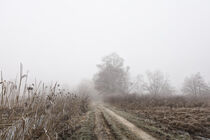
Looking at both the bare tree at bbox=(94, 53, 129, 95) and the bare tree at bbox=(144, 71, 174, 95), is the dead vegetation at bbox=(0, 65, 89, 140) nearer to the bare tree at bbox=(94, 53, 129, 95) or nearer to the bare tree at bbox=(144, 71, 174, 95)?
the bare tree at bbox=(94, 53, 129, 95)

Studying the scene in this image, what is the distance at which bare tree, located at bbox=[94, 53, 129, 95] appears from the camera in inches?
1119

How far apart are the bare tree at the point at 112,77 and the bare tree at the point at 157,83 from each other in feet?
39.4

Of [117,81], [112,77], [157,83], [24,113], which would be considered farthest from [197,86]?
[24,113]

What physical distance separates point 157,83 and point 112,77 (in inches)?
756

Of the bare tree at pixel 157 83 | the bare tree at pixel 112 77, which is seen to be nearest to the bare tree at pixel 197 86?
the bare tree at pixel 157 83

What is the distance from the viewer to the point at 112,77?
94.9 feet

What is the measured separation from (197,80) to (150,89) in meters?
13.4

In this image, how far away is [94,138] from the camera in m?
3.58

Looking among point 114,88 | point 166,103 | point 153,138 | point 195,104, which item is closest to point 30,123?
point 153,138

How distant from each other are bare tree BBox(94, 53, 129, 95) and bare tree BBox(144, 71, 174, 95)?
1202cm

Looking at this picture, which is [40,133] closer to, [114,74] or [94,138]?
[94,138]

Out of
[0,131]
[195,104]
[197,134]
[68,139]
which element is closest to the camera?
[0,131]

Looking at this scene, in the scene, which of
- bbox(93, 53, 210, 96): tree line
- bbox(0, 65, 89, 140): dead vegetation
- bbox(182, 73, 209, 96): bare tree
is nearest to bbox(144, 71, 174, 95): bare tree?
bbox(93, 53, 210, 96): tree line

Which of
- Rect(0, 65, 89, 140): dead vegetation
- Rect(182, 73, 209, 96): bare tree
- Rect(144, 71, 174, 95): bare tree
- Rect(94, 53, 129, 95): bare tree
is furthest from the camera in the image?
Rect(144, 71, 174, 95): bare tree
